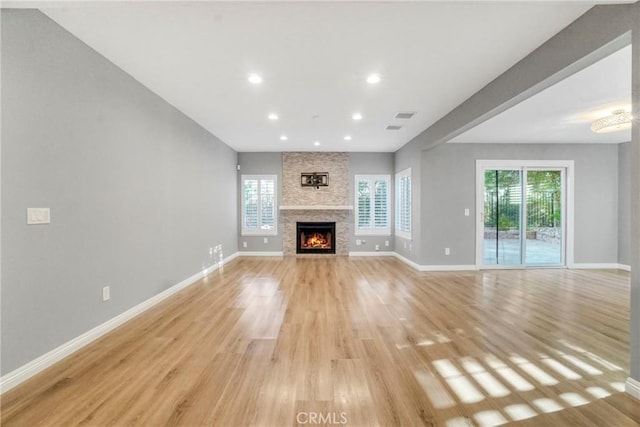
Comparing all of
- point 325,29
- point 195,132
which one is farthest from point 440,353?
point 195,132

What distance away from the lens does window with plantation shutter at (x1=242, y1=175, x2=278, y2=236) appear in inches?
301

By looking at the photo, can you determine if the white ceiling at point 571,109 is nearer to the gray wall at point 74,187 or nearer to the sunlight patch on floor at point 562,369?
the sunlight patch on floor at point 562,369

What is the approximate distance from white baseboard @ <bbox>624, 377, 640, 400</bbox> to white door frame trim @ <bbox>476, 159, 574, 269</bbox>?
4197mm

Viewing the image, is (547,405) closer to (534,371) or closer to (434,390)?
(534,371)

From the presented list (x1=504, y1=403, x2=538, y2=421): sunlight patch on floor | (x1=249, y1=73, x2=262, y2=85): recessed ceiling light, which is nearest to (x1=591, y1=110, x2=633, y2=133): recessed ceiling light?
(x1=504, y1=403, x2=538, y2=421): sunlight patch on floor

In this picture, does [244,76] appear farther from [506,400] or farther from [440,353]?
[506,400]

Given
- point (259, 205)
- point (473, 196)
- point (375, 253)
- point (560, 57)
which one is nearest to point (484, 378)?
point (560, 57)

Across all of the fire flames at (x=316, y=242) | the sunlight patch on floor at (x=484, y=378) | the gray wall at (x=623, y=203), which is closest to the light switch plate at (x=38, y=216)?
the sunlight patch on floor at (x=484, y=378)

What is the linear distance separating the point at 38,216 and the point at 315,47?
2645 mm

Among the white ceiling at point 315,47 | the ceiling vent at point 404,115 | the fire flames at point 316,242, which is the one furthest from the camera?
the fire flames at point 316,242

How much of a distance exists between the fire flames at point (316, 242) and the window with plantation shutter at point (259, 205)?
34.6 inches

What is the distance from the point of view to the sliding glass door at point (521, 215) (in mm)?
5980

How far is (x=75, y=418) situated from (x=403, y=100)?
4362mm

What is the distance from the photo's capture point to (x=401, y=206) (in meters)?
7.18
